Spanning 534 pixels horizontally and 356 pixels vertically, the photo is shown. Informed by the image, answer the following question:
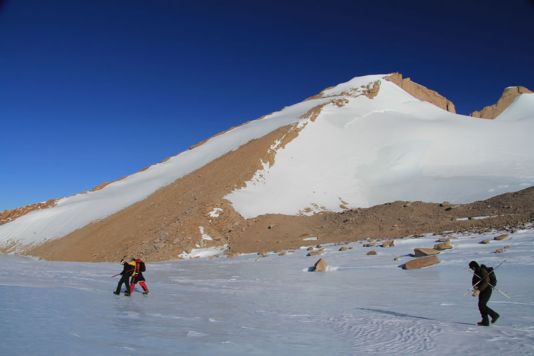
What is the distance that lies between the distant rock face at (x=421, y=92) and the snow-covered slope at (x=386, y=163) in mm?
17025

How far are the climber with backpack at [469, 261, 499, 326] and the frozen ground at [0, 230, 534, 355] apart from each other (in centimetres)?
20

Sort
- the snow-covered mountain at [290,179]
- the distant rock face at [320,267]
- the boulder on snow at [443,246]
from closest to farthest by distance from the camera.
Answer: the distant rock face at [320,267] → the boulder on snow at [443,246] → the snow-covered mountain at [290,179]

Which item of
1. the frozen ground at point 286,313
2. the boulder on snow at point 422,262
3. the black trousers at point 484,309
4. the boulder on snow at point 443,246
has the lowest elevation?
the frozen ground at point 286,313

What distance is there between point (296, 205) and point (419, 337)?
1094 inches

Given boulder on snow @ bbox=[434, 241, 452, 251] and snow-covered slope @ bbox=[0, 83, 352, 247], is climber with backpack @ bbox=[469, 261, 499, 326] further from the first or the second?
snow-covered slope @ bbox=[0, 83, 352, 247]

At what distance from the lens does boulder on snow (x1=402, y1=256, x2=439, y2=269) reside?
618 inches

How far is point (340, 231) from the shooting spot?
2875 cm

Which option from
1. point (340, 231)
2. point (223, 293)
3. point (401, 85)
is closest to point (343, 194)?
point (340, 231)

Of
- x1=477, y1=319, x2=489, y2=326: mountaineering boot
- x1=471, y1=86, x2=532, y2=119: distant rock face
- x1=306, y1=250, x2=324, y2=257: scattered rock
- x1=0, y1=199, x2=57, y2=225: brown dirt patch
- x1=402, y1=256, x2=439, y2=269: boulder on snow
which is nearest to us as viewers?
x1=477, y1=319, x2=489, y2=326: mountaineering boot

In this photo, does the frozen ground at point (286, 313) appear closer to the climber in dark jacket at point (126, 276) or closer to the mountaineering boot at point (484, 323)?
the mountaineering boot at point (484, 323)

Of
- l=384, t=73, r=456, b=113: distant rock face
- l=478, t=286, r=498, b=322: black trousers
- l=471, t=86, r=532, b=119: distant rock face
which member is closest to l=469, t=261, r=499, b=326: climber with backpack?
l=478, t=286, r=498, b=322: black trousers

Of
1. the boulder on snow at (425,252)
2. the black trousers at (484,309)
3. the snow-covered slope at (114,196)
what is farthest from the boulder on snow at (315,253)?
the snow-covered slope at (114,196)

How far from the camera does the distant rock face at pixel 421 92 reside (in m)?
68.1

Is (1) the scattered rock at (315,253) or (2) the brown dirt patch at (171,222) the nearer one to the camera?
(1) the scattered rock at (315,253)
